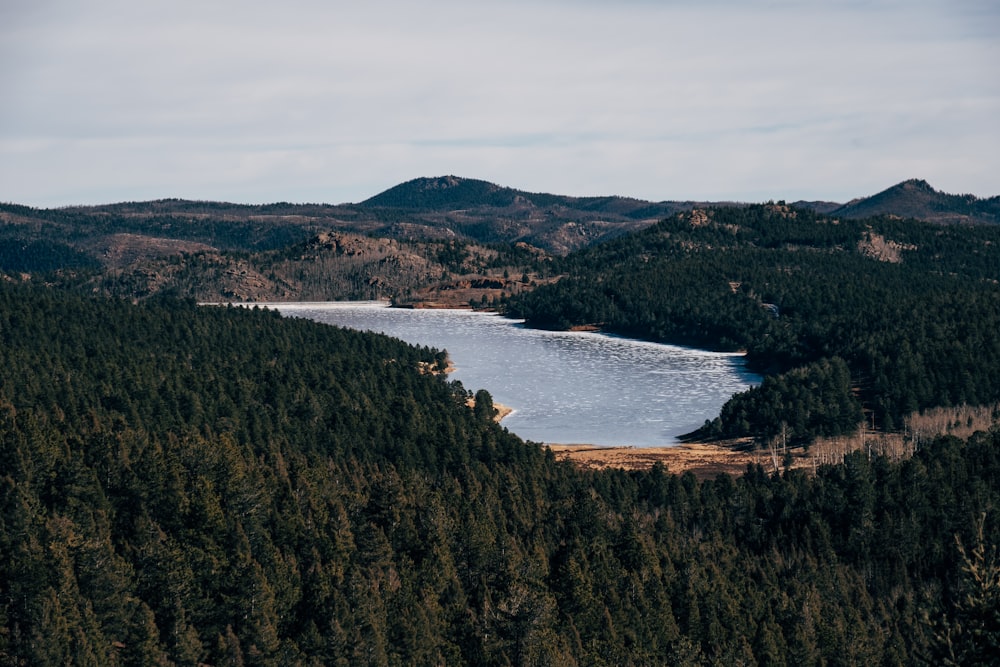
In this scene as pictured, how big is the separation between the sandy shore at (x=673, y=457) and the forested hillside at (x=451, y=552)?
14994mm

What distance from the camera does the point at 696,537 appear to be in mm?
126500

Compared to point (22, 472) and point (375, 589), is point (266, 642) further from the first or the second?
point (22, 472)

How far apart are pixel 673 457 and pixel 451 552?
7695 cm

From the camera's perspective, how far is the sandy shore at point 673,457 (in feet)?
534

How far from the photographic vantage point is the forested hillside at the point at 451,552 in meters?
78.0

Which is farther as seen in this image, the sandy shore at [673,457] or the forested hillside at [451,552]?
the sandy shore at [673,457]

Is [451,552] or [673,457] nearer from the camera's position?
[451,552]

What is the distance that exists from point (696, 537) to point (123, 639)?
67.2 m

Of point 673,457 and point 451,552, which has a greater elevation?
point 451,552

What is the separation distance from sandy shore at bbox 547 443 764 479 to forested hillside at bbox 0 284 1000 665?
49.2 ft

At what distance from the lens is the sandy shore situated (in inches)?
6407

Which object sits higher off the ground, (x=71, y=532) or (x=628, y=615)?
(x=71, y=532)

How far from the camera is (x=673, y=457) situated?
17138 centimetres

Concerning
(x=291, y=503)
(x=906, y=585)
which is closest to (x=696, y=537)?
(x=906, y=585)
